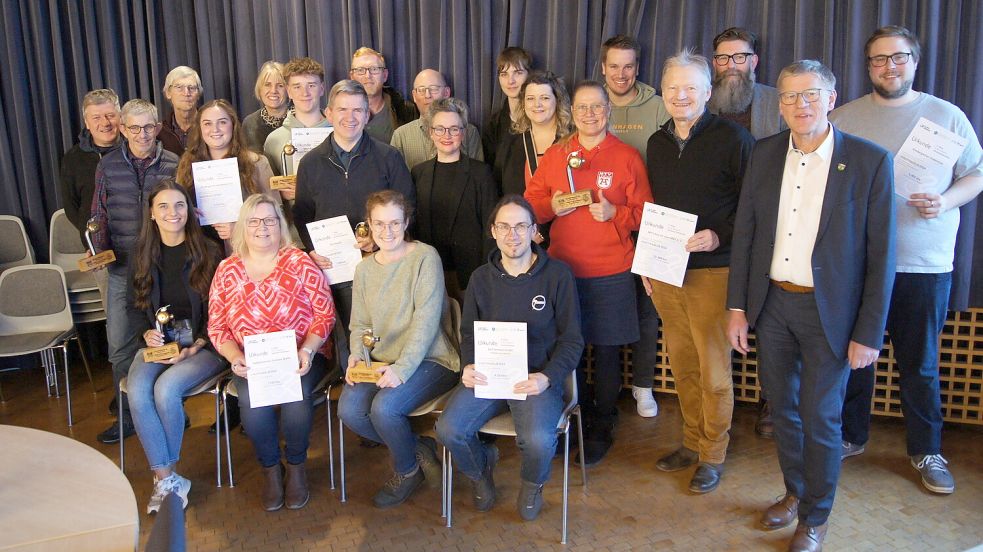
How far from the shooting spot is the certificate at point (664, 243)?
3.13 m

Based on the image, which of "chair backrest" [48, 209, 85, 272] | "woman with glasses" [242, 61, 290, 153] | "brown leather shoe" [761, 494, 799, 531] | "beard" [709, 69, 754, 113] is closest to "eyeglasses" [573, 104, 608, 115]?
"beard" [709, 69, 754, 113]

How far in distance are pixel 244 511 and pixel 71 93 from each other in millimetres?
3600

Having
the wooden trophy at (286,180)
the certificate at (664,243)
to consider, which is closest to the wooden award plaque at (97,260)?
the wooden trophy at (286,180)

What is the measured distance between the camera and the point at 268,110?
4.45 metres

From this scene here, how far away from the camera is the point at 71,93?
550 centimetres

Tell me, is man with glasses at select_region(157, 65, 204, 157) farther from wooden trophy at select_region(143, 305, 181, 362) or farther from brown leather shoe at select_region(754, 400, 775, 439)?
brown leather shoe at select_region(754, 400, 775, 439)

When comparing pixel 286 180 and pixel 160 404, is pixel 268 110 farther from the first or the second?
pixel 160 404

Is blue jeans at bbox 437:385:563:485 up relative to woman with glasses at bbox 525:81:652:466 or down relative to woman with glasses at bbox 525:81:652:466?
down

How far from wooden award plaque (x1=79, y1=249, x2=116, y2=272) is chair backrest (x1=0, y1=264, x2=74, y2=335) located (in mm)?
1195

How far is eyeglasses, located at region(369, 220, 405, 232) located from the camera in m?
3.26

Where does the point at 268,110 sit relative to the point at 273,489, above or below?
above

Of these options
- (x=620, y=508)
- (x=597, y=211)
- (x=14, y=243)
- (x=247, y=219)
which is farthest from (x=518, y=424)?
(x=14, y=243)

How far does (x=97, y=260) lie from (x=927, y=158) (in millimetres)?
3581

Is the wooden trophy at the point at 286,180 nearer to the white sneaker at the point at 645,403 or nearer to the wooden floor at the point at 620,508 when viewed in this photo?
the wooden floor at the point at 620,508
